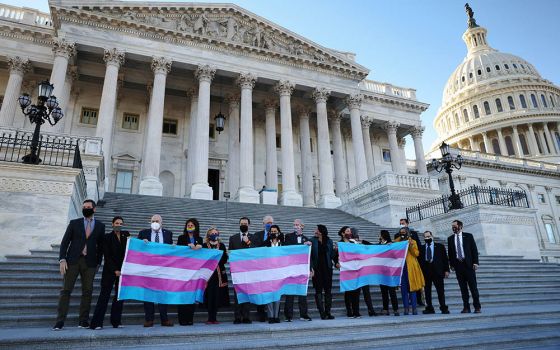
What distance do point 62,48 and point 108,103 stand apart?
427cm

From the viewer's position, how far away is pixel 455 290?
10141 mm

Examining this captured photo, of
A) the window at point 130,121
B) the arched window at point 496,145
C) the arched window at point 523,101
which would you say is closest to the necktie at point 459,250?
the window at point 130,121

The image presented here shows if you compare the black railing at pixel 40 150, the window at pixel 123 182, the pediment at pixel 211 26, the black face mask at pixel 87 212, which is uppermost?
the pediment at pixel 211 26

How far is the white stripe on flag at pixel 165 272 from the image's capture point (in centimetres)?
661

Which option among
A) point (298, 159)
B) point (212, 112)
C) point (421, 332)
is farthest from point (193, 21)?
point (421, 332)

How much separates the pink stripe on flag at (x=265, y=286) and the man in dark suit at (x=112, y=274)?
2119 millimetres

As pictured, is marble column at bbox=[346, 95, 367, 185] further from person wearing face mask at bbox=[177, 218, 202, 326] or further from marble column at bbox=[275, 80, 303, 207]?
person wearing face mask at bbox=[177, 218, 202, 326]

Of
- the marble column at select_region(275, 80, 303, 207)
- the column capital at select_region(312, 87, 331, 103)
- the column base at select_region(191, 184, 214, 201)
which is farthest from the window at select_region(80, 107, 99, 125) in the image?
the column capital at select_region(312, 87, 331, 103)

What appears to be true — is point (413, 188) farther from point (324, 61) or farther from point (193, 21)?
point (193, 21)

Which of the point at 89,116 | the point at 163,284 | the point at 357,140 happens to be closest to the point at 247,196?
the point at 357,140

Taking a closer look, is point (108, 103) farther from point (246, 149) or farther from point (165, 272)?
point (165, 272)

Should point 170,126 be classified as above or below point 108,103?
above

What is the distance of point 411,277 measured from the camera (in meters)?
8.14

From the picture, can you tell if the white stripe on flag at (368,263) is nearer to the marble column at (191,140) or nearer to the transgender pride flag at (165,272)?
the transgender pride flag at (165,272)
